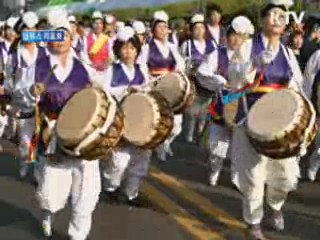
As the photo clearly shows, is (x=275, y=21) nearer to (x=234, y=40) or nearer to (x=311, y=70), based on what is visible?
(x=311, y=70)

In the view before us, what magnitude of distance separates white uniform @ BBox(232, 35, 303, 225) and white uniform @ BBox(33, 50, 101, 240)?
3.59 ft

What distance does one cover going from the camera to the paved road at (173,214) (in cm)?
645

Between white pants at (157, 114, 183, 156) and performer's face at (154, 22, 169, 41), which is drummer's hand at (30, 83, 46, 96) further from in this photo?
performer's face at (154, 22, 169, 41)

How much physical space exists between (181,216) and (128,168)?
0.82m

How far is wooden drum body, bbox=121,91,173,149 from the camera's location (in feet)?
22.5

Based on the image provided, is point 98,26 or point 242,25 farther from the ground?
point 242,25

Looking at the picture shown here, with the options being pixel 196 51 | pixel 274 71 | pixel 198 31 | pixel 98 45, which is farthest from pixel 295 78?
pixel 98 45

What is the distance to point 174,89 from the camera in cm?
839

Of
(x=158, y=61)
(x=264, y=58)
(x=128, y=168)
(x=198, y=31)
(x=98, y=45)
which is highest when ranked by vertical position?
(x=264, y=58)

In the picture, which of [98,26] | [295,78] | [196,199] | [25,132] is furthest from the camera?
[98,26]

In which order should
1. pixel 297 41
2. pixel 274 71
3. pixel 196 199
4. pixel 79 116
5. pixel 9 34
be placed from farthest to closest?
pixel 9 34, pixel 297 41, pixel 196 199, pixel 274 71, pixel 79 116

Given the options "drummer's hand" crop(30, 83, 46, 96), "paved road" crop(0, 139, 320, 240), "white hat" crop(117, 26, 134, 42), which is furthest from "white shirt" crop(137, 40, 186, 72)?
"drummer's hand" crop(30, 83, 46, 96)

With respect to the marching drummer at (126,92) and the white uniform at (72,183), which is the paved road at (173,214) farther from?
the white uniform at (72,183)

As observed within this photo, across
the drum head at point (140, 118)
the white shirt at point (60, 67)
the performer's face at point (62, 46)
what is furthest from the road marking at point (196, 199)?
the performer's face at point (62, 46)
